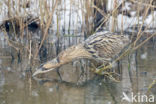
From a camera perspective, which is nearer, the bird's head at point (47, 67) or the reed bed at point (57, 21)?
the bird's head at point (47, 67)

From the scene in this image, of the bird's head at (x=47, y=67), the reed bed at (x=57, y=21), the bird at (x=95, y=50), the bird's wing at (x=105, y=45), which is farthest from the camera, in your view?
the reed bed at (x=57, y=21)

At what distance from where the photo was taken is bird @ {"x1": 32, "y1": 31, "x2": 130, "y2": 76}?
4.30m

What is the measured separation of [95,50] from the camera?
4.49 meters

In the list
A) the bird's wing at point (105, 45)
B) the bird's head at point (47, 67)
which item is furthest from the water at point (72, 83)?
the bird's wing at point (105, 45)

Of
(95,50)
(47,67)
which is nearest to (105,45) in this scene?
(95,50)

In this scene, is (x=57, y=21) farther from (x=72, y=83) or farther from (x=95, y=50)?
(x=72, y=83)

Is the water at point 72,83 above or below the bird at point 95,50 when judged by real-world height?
below

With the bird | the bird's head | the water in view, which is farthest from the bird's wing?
the bird's head

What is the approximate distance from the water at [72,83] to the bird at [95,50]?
5.2 inches

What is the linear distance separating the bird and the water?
0.43 ft

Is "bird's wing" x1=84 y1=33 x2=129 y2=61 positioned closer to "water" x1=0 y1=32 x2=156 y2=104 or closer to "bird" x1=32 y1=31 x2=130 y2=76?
"bird" x1=32 y1=31 x2=130 y2=76

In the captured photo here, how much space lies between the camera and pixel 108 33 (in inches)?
186

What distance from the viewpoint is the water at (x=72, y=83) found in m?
3.35

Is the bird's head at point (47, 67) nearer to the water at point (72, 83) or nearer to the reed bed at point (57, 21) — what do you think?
the water at point (72, 83)
